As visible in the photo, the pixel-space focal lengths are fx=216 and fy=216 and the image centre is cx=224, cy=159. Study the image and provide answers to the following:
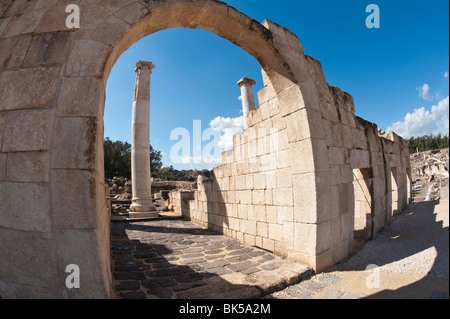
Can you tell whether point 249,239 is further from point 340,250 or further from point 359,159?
point 359,159

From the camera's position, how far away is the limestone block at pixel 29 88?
213 cm

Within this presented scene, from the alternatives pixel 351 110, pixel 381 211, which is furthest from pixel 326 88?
pixel 381 211

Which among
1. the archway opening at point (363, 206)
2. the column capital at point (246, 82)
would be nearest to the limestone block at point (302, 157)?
the archway opening at point (363, 206)

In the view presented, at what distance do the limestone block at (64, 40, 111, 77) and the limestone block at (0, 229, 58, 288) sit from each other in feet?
5.35

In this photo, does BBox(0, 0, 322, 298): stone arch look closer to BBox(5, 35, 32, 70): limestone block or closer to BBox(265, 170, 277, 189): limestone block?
BBox(5, 35, 32, 70): limestone block

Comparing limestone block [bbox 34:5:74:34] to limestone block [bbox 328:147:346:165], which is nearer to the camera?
limestone block [bbox 34:5:74:34]

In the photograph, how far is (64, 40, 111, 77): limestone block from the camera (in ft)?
7.22

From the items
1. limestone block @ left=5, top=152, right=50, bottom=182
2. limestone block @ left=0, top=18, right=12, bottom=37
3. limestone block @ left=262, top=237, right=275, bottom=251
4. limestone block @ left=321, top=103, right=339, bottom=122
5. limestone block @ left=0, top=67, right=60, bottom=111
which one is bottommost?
limestone block @ left=262, top=237, right=275, bottom=251

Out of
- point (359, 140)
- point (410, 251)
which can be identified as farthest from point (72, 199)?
point (359, 140)

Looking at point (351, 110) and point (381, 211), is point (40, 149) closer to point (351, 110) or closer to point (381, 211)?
point (351, 110)

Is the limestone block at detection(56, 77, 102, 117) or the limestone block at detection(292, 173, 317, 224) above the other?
the limestone block at detection(56, 77, 102, 117)

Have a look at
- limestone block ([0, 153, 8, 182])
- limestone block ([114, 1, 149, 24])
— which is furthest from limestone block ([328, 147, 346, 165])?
limestone block ([0, 153, 8, 182])

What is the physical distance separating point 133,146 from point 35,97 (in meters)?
7.57
